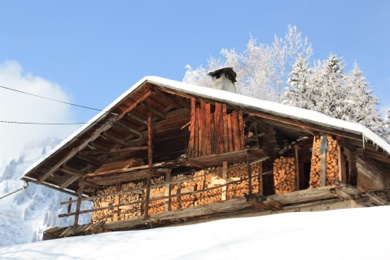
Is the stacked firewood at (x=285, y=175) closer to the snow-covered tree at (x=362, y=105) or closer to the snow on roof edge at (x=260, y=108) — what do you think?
the snow on roof edge at (x=260, y=108)

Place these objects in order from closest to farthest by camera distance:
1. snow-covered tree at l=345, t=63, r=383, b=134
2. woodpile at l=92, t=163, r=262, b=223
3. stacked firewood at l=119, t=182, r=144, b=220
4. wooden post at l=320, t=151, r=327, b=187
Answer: wooden post at l=320, t=151, r=327, b=187, woodpile at l=92, t=163, r=262, b=223, stacked firewood at l=119, t=182, r=144, b=220, snow-covered tree at l=345, t=63, r=383, b=134

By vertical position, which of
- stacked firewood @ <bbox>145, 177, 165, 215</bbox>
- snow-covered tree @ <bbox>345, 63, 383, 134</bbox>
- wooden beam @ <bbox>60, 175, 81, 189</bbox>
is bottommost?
stacked firewood @ <bbox>145, 177, 165, 215</bbox>

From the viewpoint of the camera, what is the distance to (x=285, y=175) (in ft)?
50.7

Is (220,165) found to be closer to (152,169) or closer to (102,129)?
(152,169)

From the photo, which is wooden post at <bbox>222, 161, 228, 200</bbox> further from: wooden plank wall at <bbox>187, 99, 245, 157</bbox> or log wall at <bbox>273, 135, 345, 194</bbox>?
log wall at <bbox>273, 135, 345, 194</bbox>

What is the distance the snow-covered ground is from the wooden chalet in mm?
4987

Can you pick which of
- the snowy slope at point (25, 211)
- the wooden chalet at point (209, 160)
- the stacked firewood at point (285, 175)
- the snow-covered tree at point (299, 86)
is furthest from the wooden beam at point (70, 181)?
the snowy slope at point (25, 211)

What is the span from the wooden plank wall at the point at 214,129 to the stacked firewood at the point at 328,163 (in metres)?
2.06

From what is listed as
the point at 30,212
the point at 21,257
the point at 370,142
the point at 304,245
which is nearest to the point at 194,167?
the point at 370,142

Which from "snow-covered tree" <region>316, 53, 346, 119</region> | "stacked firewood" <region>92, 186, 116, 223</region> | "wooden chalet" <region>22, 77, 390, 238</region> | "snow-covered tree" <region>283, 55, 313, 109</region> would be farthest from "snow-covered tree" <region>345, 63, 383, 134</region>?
"stacked firewood" <region>92, 186, 116, 223</region>

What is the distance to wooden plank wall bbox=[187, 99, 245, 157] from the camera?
15.8 metres

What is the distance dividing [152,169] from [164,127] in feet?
6.66

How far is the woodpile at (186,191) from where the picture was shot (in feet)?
53.2

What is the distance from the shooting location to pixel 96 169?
774 inches
